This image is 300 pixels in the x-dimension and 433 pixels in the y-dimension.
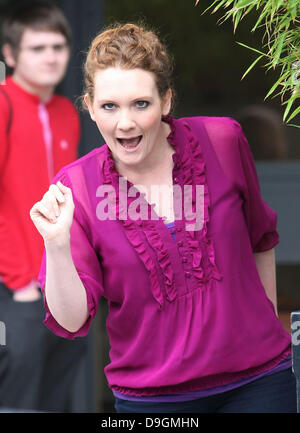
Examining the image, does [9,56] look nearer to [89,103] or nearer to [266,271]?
[89,103]

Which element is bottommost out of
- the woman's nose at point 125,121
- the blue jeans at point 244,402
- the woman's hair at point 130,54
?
the blue jeans at point 244,402

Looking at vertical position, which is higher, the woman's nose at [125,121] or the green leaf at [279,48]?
the green leaf at [279,48]

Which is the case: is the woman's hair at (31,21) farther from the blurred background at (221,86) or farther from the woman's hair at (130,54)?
the woman's hair at (130,54)

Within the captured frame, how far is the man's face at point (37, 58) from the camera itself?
13.5ft

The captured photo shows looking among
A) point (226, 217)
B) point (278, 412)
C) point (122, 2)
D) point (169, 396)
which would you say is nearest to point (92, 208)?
point (226, 217)

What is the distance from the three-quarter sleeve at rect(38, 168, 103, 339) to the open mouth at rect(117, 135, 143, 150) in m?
0.18

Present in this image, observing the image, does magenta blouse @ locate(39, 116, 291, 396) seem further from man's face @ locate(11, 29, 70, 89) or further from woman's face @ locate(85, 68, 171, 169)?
man's face @ locate(11, 29, 70, 89)

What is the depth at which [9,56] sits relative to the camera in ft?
13.7

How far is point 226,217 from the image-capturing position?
2.37 m

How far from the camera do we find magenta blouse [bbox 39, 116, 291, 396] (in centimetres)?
230

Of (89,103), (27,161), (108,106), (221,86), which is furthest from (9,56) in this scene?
(108,106)

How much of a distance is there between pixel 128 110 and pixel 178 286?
0.44 metres

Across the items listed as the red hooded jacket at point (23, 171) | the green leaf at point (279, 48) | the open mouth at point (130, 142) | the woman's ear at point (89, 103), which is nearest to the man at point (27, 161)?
the red hooded jacket at point (23, 171)

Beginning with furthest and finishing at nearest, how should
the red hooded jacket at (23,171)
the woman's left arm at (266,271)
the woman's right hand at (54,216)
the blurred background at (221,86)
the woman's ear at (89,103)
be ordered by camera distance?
the blurred background at (221,86) < the red hooded jacket at (23,171) < the woman's left arm at (266,271) < the woman's ear at (89,103) < the woman's right hand at (54,216)
